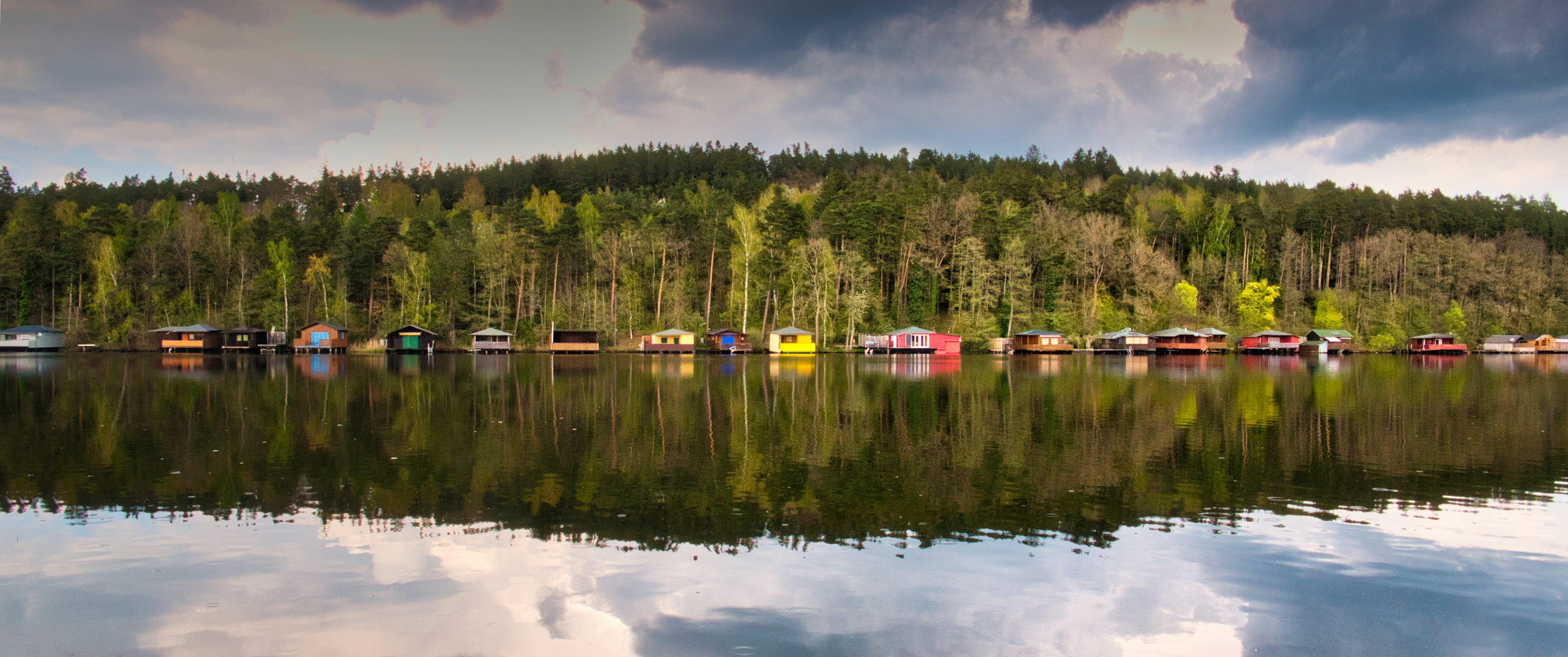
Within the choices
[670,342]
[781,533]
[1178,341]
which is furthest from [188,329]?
[1178,341]

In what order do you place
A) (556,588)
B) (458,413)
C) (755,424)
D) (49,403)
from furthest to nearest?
1. (49,403)
2. (458,413)
3. (755,424)
4. (556,588)

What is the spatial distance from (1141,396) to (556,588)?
2517 cm

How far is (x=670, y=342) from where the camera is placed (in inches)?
2707

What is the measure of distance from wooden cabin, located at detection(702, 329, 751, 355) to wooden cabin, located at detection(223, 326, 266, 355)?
135 ft

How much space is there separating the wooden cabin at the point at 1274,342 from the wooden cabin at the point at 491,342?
6775 cm

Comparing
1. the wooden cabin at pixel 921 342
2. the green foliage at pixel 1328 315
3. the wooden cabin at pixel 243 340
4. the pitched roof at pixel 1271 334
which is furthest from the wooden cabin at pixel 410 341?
the green foliage at pixel 1328 315

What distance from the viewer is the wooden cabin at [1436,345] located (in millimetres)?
77312

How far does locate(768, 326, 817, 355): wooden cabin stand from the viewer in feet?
223

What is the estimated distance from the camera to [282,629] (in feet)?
25.3

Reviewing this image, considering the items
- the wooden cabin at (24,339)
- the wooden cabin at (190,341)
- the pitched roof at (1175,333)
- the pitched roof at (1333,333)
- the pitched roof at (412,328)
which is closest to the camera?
the pitched roof at (412,328)

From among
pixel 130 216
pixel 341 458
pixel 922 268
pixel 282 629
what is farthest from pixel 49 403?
pixel 130 216

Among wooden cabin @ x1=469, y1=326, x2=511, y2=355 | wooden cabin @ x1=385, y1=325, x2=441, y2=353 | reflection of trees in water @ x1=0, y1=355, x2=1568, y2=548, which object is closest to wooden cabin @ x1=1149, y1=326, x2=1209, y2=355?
reflection of trees in water @ x1=0, y1=355, x2=1568, y2=548

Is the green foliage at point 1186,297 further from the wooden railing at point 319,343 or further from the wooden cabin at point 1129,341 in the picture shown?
the wooden railing at point 319,343

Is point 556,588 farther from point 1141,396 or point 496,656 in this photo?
point 1141,396
